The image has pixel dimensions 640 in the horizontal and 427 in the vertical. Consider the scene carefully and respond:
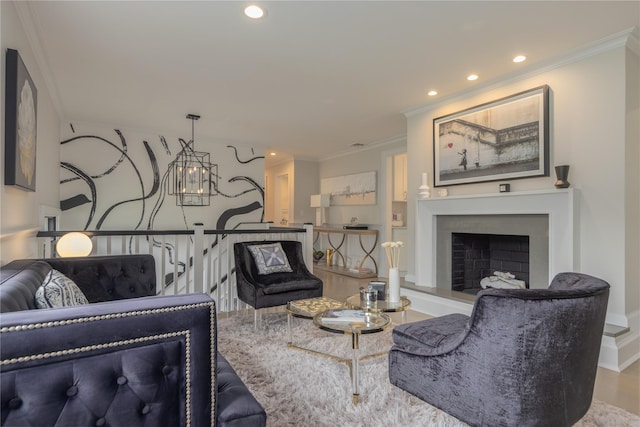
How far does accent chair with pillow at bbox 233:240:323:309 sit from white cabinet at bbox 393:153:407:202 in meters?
3.25

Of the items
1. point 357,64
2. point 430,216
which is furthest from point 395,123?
point 357,64

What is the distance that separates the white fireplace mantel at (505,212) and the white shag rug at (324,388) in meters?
1.27

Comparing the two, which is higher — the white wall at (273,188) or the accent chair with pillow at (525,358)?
the white wall at (273,188)

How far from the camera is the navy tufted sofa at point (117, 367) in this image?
34.8 inches

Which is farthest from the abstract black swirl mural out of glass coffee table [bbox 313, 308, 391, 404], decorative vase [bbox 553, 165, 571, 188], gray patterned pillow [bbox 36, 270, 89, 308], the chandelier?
decorative vase [bbox 553, 165, 571, 188]

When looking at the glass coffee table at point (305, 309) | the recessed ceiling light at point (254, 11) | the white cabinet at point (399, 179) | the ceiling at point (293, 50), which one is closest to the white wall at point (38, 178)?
the ceiling at point (293, 50)

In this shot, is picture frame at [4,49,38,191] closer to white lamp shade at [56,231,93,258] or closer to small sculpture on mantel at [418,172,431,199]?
white lamp shade at [56,231,93,258]

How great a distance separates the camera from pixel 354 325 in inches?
87.1

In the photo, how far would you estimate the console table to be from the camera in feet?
21.5

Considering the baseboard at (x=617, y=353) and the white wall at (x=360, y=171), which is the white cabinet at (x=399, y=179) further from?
the baseboard at (x=617, y=353)

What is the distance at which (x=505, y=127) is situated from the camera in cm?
349

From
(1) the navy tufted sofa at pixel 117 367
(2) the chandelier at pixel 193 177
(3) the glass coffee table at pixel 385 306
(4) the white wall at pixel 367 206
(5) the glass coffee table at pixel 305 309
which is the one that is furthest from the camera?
(4) the white wall at pixel 367 206

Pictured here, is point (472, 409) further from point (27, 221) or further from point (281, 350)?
point (27, 221)

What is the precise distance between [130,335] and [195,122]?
4.72 metres
